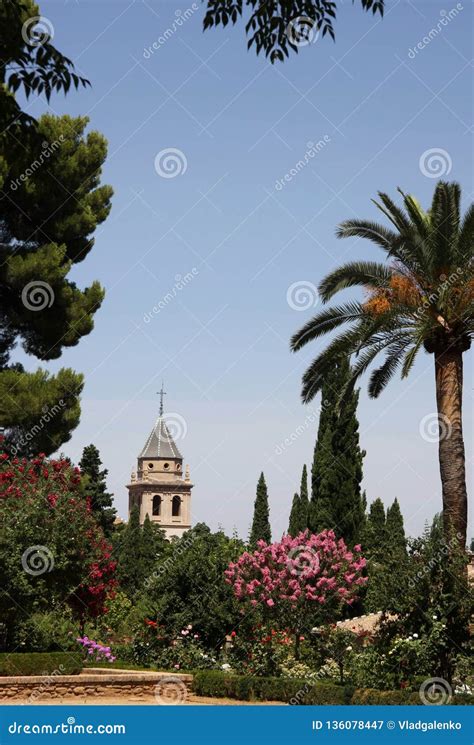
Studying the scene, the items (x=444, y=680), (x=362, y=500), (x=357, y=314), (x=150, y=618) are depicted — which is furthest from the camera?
(x=362, y=500)

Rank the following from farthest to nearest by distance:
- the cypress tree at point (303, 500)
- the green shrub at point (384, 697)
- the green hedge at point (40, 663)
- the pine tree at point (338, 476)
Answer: the cypress tree at point (303, 500)
the pine tree at point (338, 476)
the green hedge at point (40, 663)
the green shrub at point (384, 697)

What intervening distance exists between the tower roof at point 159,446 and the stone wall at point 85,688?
85.9m

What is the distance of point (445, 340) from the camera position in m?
20.4

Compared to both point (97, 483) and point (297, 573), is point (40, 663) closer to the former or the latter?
point (297, 573)

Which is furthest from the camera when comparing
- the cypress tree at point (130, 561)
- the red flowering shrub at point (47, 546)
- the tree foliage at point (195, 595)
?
the cypress tree at point (130, 561)

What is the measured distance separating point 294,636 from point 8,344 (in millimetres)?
11981

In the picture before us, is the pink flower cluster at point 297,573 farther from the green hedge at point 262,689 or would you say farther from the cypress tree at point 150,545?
the cypress tree at point 150,545

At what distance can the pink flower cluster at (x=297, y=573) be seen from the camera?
23.8 metres

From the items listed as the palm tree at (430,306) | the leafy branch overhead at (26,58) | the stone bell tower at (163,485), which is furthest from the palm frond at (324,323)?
the stone bell tower at (163,485)

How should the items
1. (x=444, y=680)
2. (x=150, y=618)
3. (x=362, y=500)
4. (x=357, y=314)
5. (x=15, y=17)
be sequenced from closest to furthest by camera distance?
1. (x=15, y=17)
2. (x=444, y=680)
3. (x=357, y=314)
4. (x=150, y=618)
5. (x=362, y=500)

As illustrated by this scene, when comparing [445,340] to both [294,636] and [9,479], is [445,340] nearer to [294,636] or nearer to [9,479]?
[294,636]

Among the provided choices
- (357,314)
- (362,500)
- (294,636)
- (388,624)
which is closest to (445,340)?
(357,314)

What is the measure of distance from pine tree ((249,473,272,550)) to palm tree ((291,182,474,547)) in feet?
160

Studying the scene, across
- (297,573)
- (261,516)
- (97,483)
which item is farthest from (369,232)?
(261,516)
